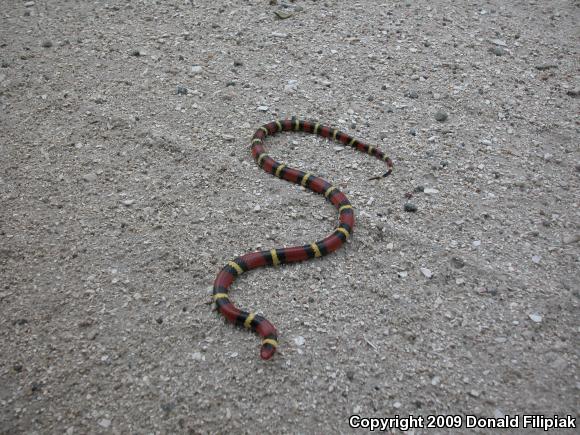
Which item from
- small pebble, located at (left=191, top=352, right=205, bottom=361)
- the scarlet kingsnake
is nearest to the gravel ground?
small pebble, located at (left=191, top=352, right=205, bottom=361)

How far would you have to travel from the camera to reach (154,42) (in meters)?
7.78

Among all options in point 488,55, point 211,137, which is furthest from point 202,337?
point 488,55

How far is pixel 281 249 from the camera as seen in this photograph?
15.9ft

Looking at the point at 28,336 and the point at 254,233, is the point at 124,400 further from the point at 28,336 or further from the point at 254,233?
the point at 254,233

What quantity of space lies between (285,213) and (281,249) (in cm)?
64

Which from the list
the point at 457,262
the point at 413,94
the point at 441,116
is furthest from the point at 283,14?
the point at 457,262

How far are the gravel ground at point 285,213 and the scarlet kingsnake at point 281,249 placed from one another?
12 cm

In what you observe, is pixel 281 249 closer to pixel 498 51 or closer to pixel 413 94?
pixel 413 94

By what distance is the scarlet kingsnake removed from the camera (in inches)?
167

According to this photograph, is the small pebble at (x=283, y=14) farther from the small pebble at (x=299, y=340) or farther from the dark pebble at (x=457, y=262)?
the small pebble at (x=299, y=340)

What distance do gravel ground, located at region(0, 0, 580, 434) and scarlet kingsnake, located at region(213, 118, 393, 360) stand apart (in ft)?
0.39

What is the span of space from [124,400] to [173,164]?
2.95 m

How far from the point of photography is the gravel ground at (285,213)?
3863 millimetres

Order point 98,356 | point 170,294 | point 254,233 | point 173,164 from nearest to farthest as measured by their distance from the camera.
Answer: point 98,356 < point 170,294 < point 254,233 < point 173,164
